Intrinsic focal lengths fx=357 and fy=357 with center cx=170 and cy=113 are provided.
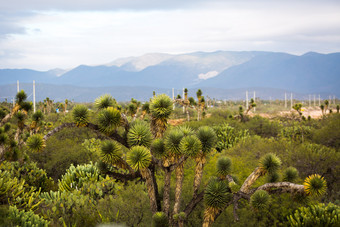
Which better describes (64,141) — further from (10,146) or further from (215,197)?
(215,197)

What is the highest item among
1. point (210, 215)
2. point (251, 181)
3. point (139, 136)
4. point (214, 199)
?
point (139, 136)

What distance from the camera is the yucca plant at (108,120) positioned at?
7.00m

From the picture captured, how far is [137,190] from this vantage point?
10.0m

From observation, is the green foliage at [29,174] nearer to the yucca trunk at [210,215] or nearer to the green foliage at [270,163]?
the yucca trunk at [210,215]

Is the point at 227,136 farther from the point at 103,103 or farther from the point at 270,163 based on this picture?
the point at 103,103

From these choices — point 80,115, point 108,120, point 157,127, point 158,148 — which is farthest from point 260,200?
point 80,115

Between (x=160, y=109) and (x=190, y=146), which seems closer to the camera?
(x=190, y=146)

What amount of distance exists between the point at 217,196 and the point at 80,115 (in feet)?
10.9

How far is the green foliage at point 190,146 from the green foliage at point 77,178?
4126 millimetres

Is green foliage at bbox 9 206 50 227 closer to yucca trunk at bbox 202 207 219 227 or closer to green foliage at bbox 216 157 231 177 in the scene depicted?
yucca trunk at bbox 202 207 219 227

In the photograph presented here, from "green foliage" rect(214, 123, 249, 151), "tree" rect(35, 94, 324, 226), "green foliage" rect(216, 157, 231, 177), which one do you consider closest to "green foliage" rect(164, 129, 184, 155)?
"tree" rect(35, 94, 324, 226)

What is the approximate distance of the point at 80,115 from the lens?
7.19 metres

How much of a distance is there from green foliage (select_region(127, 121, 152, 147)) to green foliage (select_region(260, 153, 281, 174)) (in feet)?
8.19

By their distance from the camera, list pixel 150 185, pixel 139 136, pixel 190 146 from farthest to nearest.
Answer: pixel 150 185 < pixel 139 136 < pixel 190 146
